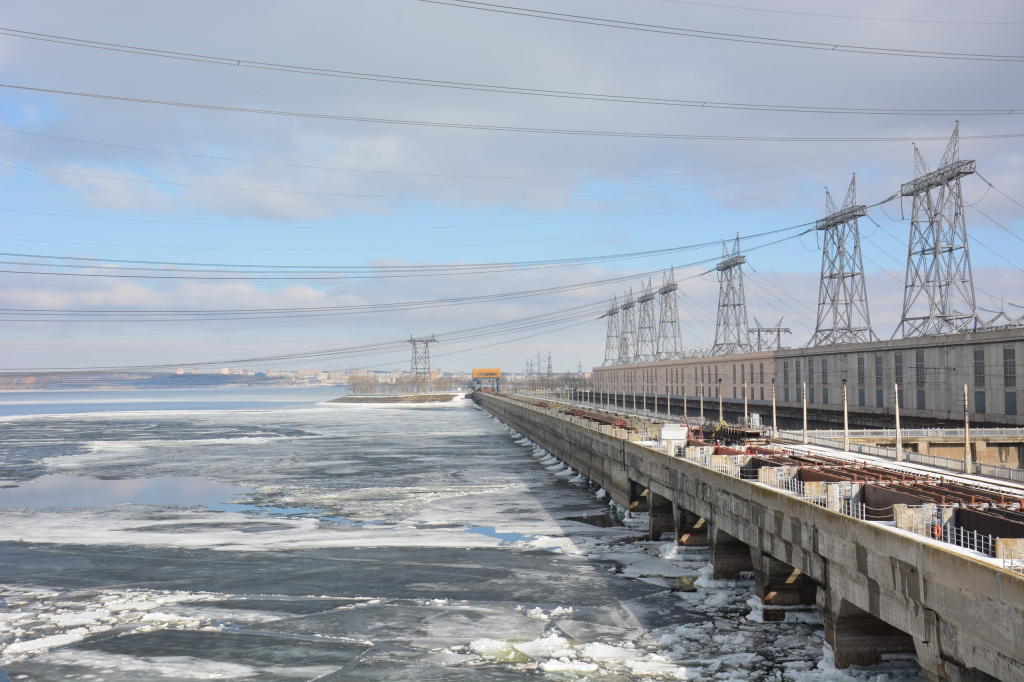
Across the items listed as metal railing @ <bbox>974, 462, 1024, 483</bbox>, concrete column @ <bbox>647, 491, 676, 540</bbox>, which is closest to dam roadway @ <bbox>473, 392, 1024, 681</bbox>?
concrete column @ <bbox>647, 491, 676, 540</bbox>

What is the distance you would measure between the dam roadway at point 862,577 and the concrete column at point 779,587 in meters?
0.03

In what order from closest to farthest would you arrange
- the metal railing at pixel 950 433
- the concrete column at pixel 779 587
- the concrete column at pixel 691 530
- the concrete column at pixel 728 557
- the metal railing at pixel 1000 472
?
the concrete column at pixel 779 587, the concrete column at pixel 728 557, the metal railing at pixel 1000 472, the concrete column at pixel 691 530, the metal railing at pixel 950 433

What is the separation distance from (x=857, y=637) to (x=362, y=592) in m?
17.0

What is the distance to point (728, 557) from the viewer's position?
30906 mm

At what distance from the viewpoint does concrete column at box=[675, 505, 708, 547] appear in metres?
36.3

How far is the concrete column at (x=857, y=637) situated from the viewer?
20.5 m

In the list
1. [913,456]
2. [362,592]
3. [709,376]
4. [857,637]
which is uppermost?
[709,376]

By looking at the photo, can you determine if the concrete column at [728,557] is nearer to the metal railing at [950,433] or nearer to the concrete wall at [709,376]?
the metal railing at [950,433]

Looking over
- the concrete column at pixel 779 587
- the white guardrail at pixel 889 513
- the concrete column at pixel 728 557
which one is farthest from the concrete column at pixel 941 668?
the concrete column at pixel 728 557

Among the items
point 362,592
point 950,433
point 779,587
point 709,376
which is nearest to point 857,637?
point 779,587

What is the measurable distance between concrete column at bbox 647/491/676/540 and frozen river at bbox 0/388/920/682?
1.36 meters

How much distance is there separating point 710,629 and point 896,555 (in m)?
8.97

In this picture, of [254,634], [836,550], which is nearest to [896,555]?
[836,550]

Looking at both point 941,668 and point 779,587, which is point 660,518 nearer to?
point 779,587
